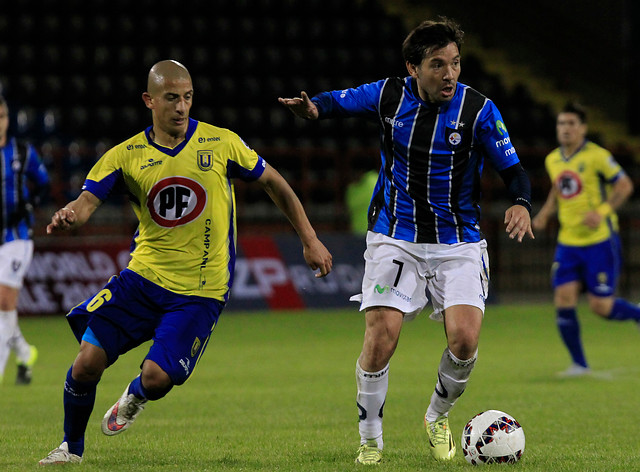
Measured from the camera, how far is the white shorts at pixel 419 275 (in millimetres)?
5797

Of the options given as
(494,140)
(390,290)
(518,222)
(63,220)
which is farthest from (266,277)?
(63,220)

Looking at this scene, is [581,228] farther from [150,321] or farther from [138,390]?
[138,390]

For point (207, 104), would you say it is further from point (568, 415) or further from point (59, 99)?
point (568, 415)

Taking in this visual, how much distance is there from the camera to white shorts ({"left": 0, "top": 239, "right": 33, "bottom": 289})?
9.13 m

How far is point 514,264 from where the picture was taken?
742 inches

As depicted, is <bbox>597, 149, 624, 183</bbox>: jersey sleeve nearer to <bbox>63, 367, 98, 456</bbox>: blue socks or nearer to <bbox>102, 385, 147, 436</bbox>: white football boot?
<bbox>102, 385, 147, 436</bbox>: white football boot

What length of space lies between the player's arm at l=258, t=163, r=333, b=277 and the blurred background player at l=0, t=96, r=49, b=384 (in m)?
4.01

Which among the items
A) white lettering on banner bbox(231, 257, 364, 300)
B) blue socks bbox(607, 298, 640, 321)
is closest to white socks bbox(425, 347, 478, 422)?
blue socks bbox(607, 298, 640, 321)

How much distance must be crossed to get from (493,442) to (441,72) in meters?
1.93

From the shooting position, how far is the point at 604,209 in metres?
10.5

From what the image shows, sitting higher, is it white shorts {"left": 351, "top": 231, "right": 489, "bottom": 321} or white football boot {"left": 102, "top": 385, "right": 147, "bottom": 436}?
white shorts {"left": 351, "top": 231, "right": 489, "bottom": 321}

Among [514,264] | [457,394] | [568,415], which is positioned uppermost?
[457,394]

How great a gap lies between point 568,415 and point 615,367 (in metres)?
3.31

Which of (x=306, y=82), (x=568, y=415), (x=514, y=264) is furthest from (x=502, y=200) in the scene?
(x=568, y=415)
